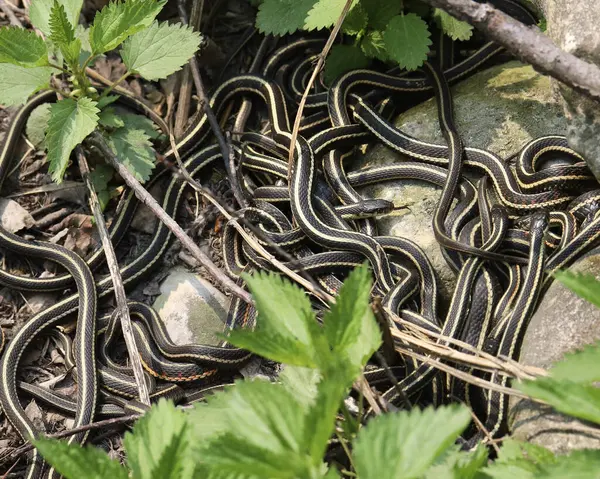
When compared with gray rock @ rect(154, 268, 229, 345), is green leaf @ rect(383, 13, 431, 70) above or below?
above

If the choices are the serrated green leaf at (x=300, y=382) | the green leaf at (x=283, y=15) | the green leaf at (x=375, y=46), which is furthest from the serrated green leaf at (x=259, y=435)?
the green leaf at (x=375, y=46)

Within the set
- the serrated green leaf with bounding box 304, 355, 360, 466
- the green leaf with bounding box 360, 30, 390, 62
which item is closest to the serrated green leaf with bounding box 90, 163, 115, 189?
the green leaf with bounding box 360, 30, 390, 62

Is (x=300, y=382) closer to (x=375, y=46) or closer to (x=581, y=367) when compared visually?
(x=581, y=367)

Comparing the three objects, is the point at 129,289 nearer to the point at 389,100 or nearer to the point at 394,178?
the point at 394,178

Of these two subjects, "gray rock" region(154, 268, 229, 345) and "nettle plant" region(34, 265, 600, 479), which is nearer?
"nettle plant" region(34, 265, 600, 479)

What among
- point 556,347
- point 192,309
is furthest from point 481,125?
point 192,309

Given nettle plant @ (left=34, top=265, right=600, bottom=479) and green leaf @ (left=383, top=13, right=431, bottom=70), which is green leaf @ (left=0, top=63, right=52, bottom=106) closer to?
green leaf @ (left=383, top=13, right=431, bottom=70)

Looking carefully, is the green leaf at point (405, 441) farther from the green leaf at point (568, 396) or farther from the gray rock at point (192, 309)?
the gray rock at point (192, 309)
